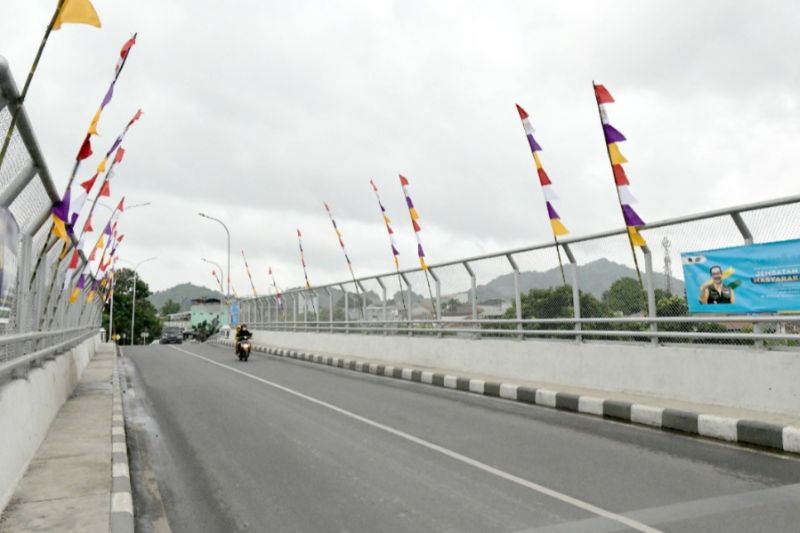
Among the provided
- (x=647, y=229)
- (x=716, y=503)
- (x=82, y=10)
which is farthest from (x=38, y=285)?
(x=647, y=229)

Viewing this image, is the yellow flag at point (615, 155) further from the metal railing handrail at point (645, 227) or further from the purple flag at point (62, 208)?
the purple flag at point (62, 208)

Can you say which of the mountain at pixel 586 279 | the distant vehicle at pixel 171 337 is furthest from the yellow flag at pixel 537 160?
the distant vehicle at pixel 171 337

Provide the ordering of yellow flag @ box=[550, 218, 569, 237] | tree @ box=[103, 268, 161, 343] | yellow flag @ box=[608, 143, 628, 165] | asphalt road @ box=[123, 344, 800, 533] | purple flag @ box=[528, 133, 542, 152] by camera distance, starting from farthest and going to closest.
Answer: tree @ box=[103, 268, 161, 343]
purple flag @ box=[528, 133, 542, 152]
yellow flag @ box=[550, 218, 569, 237]
yellow flag @ box=[608, 143, 628, 165]
asphalt road @ box=[123, 344, 800, 533]

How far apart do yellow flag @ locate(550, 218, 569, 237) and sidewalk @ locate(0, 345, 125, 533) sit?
765 centimetres

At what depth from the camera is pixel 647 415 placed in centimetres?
725

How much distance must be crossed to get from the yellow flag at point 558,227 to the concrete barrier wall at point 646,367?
1.97 metres

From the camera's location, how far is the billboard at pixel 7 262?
491cm

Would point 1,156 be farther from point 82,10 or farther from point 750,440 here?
point 750,440

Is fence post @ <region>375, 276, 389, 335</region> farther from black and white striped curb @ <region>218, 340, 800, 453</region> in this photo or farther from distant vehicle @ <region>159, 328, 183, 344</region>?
distant vehicle @ <region>159, 328, 183, 344</region>

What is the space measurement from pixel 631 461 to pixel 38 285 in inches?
271

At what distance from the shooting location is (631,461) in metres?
5.54

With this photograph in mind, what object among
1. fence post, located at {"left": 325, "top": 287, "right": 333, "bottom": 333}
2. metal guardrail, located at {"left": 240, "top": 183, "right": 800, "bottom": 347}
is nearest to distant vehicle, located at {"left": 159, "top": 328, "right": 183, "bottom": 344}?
fence post, located at {"left": 325, "top": 287, "right": 333, "bottom": 333}

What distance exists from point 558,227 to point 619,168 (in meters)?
1.56

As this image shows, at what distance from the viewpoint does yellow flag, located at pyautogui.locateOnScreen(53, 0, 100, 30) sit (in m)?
4.94
